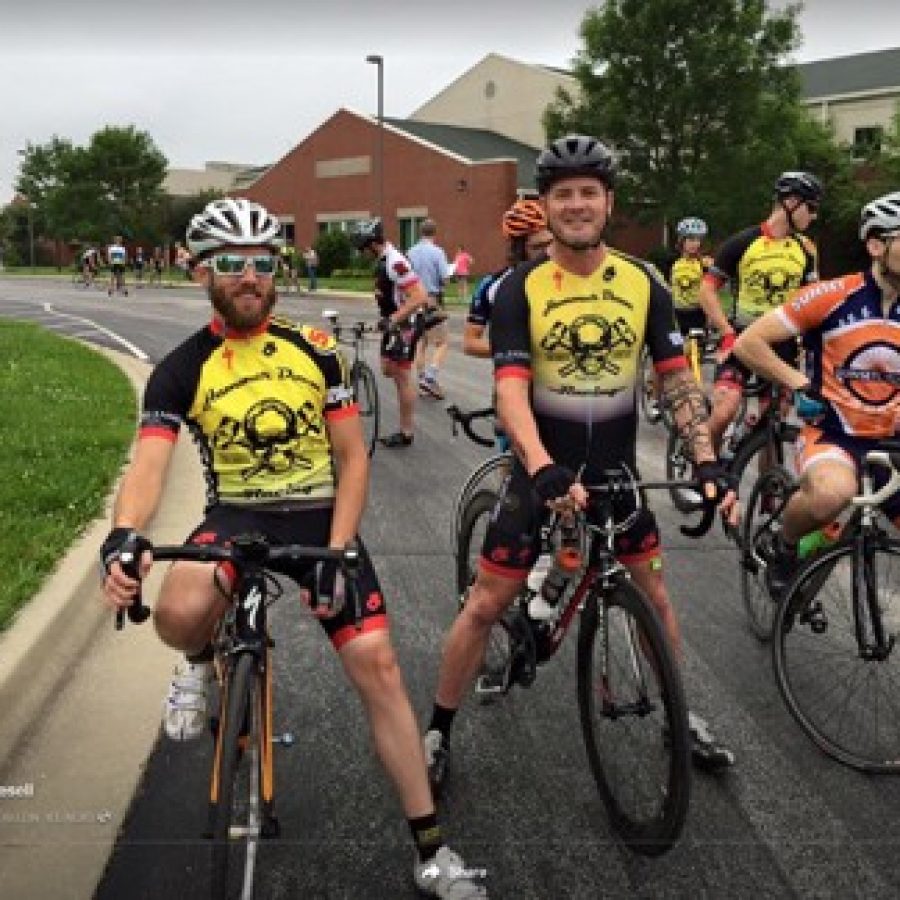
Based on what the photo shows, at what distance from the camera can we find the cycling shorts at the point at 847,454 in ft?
13.7

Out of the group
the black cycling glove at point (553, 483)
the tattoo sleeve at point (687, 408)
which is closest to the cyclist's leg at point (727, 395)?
the tattoo sleeve at point (687, 408)

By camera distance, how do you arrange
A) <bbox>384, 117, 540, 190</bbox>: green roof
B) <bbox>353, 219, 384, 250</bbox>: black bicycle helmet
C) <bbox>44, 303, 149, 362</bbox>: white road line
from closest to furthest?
<bbox>353, 219, 384, 250</bbox>: black bicycle helmet < <bbox>44, 303, 149, 362</bbox>: white road line < <bbox>384, 117, 540, 190</bbox>: green roof

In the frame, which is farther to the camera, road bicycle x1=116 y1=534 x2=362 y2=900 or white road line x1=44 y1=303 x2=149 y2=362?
white road line x1=44 y1=303 x2=149 y2=362

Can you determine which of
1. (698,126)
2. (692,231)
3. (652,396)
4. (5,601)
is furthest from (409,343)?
(698,126)

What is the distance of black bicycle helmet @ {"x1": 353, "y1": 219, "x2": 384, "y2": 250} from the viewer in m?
9.42

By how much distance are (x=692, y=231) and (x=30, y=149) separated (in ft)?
244

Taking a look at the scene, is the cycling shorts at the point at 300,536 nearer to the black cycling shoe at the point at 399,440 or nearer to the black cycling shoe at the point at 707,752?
the black cycling shoe at the point at 707,752

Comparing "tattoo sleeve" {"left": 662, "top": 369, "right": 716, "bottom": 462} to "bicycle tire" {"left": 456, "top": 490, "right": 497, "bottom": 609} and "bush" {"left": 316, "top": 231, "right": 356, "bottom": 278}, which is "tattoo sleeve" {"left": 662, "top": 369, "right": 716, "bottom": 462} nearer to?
"bicycle tire" {"left": 456, "top": 490, "right": 497, "bottom": 609}

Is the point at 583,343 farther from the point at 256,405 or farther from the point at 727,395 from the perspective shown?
the point at 727,395

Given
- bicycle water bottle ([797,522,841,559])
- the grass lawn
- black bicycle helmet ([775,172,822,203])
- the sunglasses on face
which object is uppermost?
black bicycle helmet ([775,172,822,203])

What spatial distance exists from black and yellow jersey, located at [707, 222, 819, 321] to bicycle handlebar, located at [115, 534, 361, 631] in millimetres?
4875

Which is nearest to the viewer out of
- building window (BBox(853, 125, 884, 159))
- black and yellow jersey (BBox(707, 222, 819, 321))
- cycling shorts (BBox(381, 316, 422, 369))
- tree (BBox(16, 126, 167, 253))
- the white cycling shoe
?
the white cycling shoe

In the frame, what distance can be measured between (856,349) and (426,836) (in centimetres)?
260

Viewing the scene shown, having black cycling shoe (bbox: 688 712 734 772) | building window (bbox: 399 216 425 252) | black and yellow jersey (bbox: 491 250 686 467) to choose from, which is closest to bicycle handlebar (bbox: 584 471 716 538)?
black and yellow jersey (bbox: 491 250 686 467)
